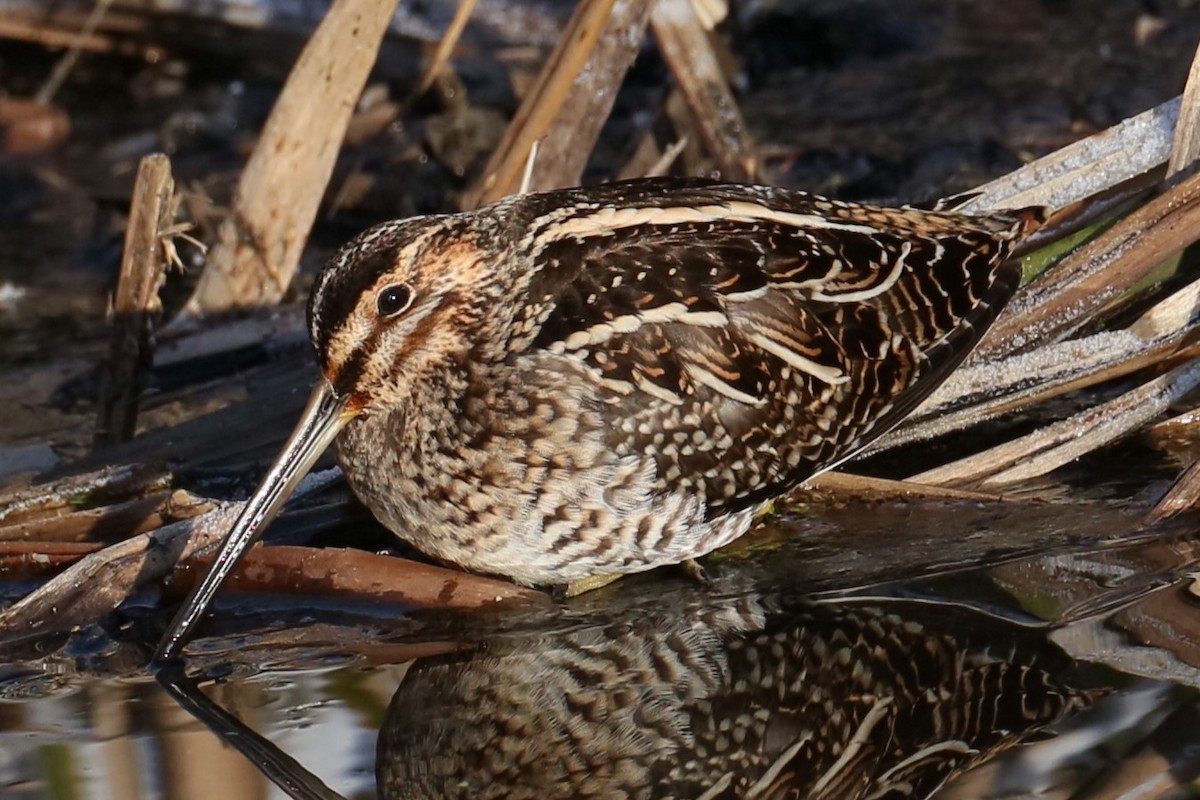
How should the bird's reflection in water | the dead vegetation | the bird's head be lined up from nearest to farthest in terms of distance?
the bird's reflection in water
the bird's head
the dead vegetation

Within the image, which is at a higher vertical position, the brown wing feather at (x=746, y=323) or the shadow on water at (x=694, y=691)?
the brown wing feather at (x=746, y=323)

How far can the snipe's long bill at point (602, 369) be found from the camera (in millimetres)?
4605

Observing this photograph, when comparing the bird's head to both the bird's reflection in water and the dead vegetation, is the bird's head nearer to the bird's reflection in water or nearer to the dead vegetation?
the dead vegetation

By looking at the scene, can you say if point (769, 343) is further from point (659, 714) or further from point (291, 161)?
point (291, 161)

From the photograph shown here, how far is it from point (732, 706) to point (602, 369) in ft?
3.08

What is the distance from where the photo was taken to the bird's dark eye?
15.3 feet

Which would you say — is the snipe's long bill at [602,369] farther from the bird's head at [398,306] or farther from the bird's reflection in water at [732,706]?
the bird's reflection in water at [732,706]

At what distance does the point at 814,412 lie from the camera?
4.79m

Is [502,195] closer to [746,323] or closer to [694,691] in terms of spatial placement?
[746,323]

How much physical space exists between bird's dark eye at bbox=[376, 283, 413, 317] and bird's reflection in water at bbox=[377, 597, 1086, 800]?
0.87 m

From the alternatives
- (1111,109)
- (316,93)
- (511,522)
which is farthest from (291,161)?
(1111,109)

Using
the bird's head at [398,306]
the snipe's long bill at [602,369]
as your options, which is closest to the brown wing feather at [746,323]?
the snipe's long bill at [602,369]

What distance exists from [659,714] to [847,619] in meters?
0.64

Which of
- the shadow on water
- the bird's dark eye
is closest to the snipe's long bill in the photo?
the bird's dark eye
